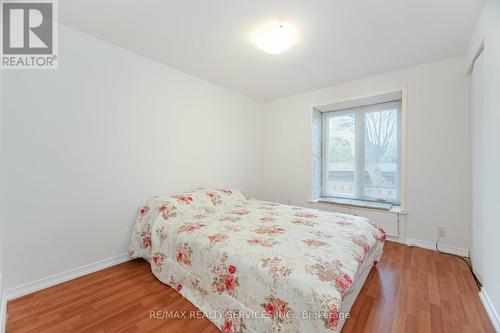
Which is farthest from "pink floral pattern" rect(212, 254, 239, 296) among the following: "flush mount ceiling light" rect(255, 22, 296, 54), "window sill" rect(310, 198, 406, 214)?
"window sill" rect(310, 198, 406, 214)

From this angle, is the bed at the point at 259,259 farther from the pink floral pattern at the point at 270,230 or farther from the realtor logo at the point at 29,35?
the realtor logo at the point at 29,35

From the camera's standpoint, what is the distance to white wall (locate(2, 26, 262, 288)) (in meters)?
1.70

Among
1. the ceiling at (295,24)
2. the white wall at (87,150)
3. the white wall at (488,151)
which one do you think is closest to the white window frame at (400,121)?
the ceiling at (295,24)

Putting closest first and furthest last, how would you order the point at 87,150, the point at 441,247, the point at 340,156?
the point at 87,150 < the point at 441,247 < the point at 340,156

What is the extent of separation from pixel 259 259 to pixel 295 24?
2.01 metres

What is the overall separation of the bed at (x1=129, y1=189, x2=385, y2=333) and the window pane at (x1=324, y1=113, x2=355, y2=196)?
5.26 ft

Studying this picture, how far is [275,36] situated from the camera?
1.92m

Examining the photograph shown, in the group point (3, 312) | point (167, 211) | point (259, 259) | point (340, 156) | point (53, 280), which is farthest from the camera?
point (340, 156)

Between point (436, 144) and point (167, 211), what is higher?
point (436, 144)

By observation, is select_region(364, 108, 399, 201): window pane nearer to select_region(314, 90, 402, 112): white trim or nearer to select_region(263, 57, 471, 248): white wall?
select_region(314, 90, 402, 112): white trim

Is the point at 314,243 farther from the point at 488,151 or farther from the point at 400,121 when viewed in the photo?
the point at 400,121

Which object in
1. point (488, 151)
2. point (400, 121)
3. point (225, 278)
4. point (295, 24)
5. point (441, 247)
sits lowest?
point (441, 247)

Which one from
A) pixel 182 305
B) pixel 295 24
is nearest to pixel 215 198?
pixel 182 305

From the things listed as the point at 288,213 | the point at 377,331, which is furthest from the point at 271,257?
the point at 288,213
